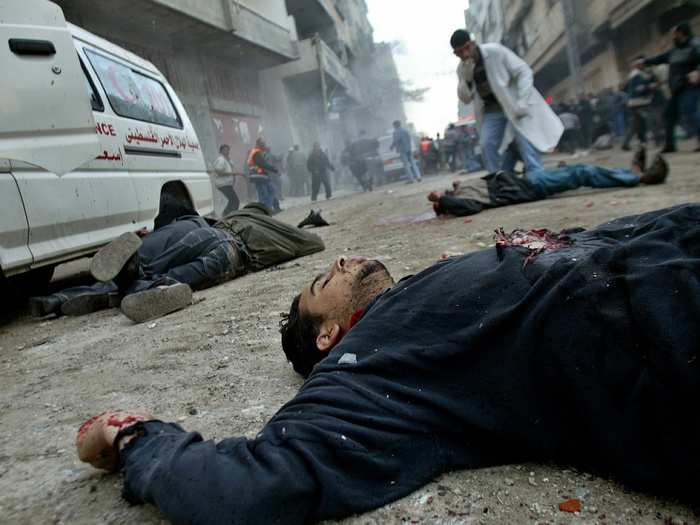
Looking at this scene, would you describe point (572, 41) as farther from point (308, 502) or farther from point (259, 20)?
point (308, 502)

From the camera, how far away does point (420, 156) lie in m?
19.3

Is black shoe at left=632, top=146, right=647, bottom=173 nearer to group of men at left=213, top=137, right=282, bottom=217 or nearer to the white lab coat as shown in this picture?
the white lab coat

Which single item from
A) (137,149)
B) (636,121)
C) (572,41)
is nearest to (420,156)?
(572,41)

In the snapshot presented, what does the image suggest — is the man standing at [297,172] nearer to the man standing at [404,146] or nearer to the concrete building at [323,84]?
the concrete building at [323,84]

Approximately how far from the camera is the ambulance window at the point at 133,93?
160 inches

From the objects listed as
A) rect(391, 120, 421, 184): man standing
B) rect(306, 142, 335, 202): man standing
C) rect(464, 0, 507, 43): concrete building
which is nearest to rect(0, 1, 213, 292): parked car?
rect(306, 142, 335, 202): man standing

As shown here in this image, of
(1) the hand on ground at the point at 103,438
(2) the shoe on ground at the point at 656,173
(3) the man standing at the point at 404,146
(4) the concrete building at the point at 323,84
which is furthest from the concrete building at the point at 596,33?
(1) the hand on ground at the point at 103,438

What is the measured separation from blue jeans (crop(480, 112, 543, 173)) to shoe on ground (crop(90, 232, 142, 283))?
13.7ft

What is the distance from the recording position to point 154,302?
298cm

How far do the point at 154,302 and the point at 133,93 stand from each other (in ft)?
7.52

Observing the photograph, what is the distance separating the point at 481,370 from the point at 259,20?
16955 millimetres

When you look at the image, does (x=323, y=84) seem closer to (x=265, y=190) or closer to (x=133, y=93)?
(x=265, y=190)

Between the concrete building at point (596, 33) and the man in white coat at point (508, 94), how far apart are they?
30.6 feet

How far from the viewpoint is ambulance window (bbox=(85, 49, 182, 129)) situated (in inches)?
160
